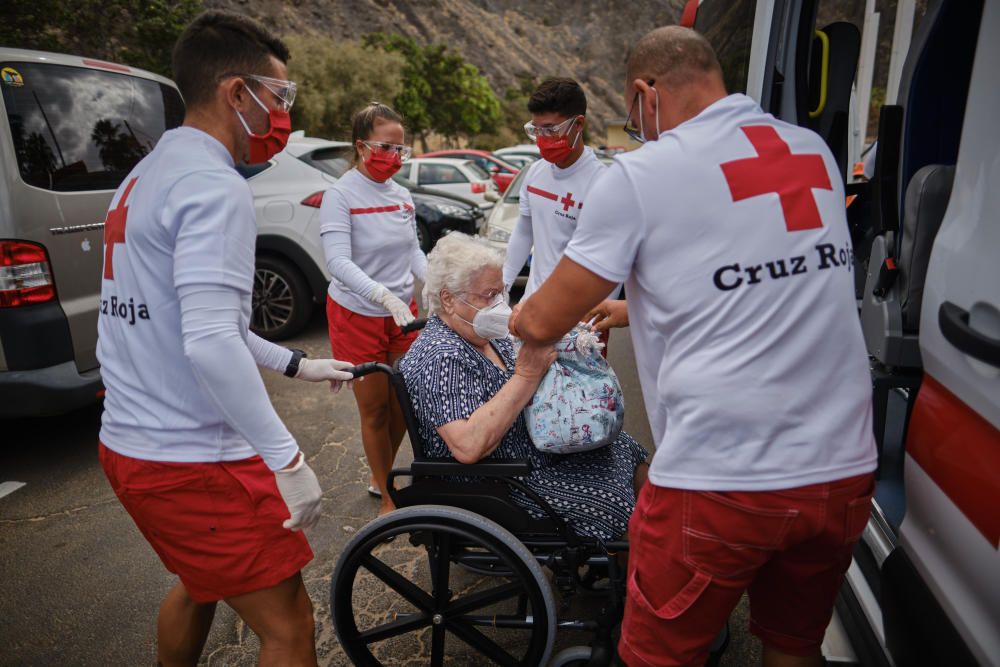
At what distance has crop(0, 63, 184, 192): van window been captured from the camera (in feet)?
10.6

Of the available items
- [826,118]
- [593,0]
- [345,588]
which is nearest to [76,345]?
[345,588]

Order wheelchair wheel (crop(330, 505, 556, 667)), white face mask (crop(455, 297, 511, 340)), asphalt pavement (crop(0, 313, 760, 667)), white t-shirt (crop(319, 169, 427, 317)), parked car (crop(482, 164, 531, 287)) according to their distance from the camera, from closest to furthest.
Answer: wheelchair wheel (crop(330, 505, 556, 667)) → white face mask (crop(455, 297, 511, 340)) → asphalt pavement (crop(0, 313, 760, 667)) → white t-shirt (crop(319, 169, 427, 317)) → parked car (crop(482, 164, 531, 287))

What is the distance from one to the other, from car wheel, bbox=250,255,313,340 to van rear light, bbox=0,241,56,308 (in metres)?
2.49

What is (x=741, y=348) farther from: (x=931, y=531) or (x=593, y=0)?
(x=593, y=0)

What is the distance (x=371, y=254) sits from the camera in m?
3.07

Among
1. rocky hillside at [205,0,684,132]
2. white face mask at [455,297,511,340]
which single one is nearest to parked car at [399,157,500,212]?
white face mask at [455,297,511,340]

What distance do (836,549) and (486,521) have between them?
90cm

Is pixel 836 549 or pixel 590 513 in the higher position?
pixel 836 549

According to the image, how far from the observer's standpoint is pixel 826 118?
3.25 meters

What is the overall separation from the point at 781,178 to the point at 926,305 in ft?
1.50

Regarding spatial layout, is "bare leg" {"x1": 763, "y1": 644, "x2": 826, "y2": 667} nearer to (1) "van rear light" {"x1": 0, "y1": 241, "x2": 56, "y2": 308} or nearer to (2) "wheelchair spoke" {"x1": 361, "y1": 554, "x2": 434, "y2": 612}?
(2) "wheelchair spoke" {"x1": 361, "y1": 554, "x2": 434, "y2": 612}

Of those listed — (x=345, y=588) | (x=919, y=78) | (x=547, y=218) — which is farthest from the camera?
(x=547, y=218)

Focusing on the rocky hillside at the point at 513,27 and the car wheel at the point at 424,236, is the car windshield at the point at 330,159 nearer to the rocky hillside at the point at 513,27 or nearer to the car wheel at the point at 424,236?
the car wheel at the point at 424,236

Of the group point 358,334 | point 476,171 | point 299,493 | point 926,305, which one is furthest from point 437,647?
point 476,171
